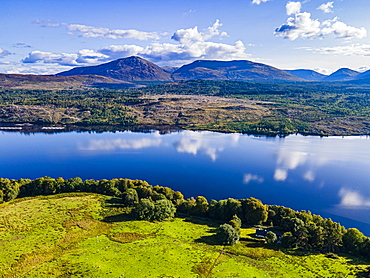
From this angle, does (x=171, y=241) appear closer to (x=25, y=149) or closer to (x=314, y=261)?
(x=314, y=261)

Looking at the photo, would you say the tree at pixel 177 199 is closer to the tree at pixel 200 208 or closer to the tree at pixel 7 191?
the tree at pixel 200 208

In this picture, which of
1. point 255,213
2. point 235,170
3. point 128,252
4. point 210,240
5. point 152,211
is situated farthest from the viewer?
point 235,170

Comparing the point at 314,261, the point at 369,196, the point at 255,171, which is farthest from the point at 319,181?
the point at 314,261

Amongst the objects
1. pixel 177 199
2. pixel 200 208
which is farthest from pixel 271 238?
pixel 177 199

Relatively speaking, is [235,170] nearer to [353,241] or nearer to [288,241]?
[288,241]

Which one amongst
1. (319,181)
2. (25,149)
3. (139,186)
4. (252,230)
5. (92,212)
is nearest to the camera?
(252,230)

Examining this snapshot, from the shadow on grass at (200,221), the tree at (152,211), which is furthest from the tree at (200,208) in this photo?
the tree at (152,211)
